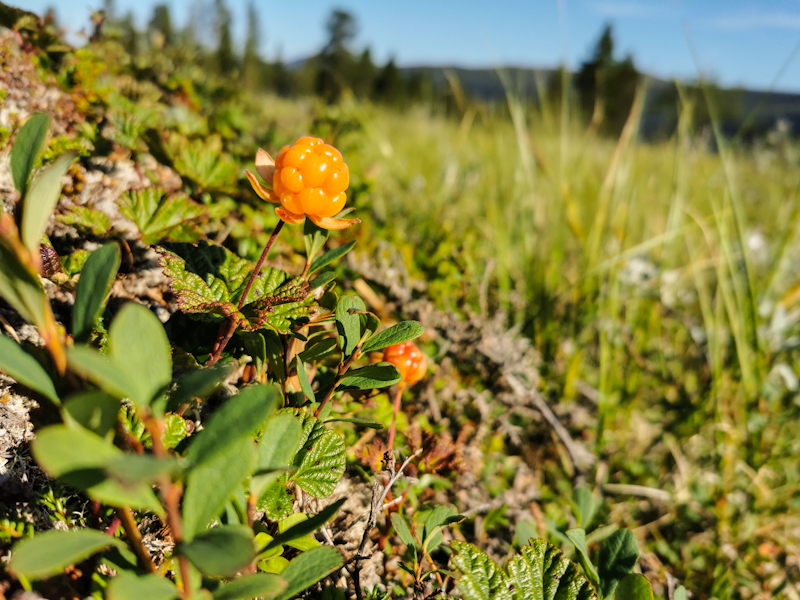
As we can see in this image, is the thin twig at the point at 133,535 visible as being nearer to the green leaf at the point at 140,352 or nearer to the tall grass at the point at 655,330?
the green leaf at the point at 140,352

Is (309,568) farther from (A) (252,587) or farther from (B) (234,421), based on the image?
(B) (234,421)

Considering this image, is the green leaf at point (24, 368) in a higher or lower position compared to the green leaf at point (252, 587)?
higher

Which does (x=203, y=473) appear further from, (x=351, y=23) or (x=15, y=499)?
(x=351, y=23)

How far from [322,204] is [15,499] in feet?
1.80

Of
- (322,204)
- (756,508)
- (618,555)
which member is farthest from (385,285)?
(756,508)

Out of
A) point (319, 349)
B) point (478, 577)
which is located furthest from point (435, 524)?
point (319, 349)

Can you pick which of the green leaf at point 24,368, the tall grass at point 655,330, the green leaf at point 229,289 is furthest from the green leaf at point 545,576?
the tall grass at point 655,330

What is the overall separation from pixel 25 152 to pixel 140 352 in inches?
8.7

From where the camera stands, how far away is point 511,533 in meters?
1.11

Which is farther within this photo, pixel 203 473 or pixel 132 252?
pixel 132 252

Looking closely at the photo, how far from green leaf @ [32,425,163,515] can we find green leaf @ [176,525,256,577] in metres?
0.06

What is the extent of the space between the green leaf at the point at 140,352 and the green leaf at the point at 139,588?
14 cm

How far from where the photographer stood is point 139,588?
41cm

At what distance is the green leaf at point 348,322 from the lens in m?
0.72
